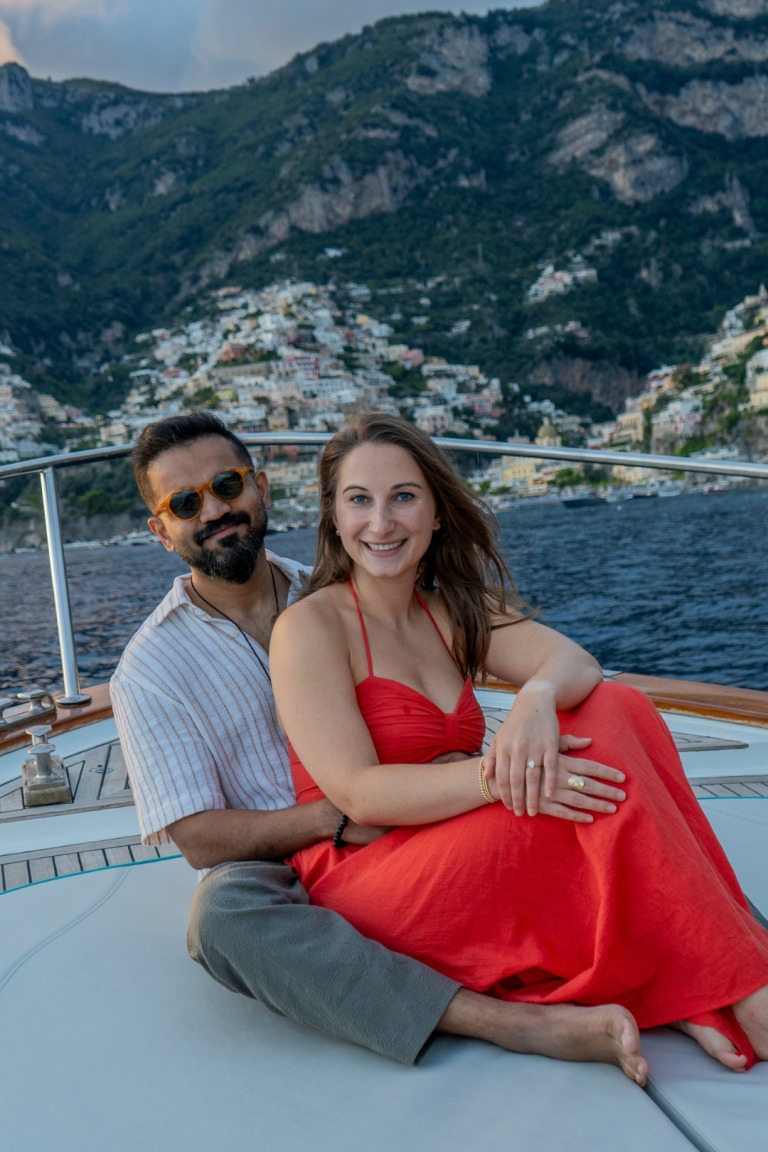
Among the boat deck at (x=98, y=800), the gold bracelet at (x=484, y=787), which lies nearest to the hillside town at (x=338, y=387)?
the boat deck at (x=98, y=800)

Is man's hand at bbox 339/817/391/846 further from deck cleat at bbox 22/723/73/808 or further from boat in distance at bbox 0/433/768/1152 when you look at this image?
deck cleat at bbox 22/723/73/808

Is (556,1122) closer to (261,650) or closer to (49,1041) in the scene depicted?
(49,1041)

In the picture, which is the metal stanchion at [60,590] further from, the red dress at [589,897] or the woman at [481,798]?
the red dress at [589,897]

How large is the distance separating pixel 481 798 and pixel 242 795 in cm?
43

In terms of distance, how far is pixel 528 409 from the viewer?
40.5 meters

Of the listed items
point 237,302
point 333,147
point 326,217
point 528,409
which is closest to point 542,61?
point 333,147

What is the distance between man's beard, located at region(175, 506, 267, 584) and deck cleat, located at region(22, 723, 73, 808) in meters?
0.72

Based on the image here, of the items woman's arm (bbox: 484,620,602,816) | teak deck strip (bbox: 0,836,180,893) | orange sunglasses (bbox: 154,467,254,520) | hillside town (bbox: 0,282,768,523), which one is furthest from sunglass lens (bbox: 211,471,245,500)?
hillside town (bbox: 0,282,768,523)

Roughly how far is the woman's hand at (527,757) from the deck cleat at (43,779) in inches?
45.5

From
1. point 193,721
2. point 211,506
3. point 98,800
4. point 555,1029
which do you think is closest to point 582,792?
point 555,1029

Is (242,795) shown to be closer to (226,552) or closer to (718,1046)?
(226,552)

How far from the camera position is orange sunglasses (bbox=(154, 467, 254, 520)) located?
4.29 ft

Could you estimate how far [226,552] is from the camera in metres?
1.32

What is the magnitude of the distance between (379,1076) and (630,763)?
40 cm
